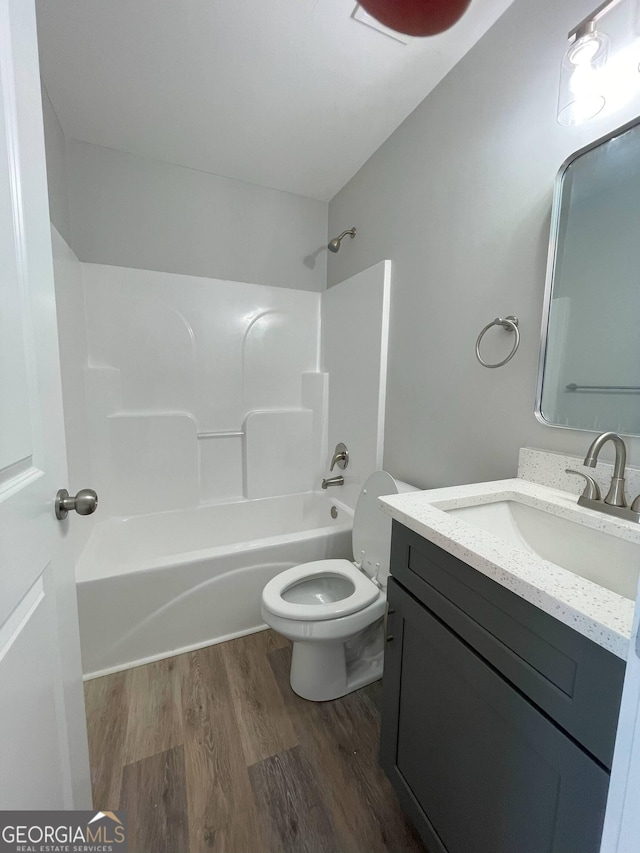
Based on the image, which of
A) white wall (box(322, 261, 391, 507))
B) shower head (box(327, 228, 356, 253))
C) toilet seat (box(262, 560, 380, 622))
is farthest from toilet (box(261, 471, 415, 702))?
shower head (box(327, 228, 356, 253))

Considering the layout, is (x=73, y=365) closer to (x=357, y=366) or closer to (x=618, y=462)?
(x=357, y=366)

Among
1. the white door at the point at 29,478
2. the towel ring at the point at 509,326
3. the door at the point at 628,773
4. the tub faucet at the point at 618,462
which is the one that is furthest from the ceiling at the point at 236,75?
the door at the point at 628,773

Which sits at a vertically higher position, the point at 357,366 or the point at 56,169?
the point at 56,169

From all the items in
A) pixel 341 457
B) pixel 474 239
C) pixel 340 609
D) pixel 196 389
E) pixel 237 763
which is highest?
pixel 474 239

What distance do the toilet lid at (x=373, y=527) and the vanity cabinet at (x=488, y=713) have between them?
49cm

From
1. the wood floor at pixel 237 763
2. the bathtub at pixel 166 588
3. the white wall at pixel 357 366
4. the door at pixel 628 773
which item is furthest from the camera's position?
the white wall at pixel 357 366

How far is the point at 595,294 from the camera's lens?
3.18 ft

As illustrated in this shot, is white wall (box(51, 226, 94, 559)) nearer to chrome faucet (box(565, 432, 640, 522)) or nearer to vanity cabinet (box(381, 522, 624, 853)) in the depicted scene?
vanity cabinet (box(381, 522, 624, 853))

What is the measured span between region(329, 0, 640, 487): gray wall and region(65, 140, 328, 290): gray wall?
2.29 feet

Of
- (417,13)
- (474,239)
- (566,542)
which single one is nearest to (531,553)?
(566,542)

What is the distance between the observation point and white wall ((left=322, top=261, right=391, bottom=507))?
6.16ft

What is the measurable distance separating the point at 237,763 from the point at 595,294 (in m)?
1.89

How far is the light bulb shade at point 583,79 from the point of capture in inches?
34.3

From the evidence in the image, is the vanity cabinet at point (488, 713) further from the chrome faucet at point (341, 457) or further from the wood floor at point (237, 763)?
the chrome faucet at point (341, 457)
